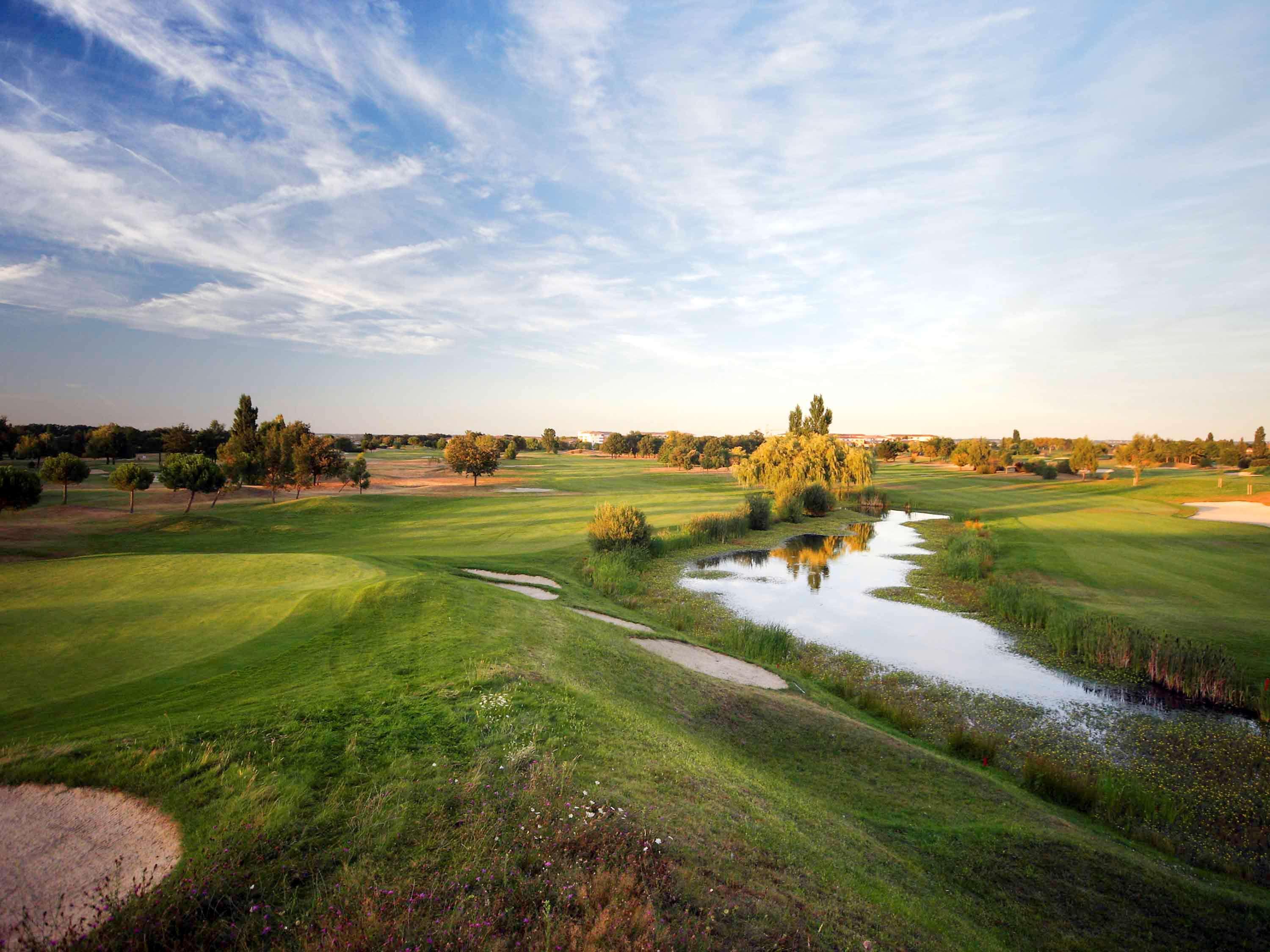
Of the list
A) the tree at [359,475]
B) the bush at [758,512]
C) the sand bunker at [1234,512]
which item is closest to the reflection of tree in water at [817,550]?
the bush at [758,512]

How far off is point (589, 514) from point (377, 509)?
1695 cm

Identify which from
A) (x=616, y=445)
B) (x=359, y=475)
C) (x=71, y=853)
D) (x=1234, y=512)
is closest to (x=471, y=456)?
(x=359, y=475)

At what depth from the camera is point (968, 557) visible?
2880 cm

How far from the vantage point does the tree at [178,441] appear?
62.8 meters

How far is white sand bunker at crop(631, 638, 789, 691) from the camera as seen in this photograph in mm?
13906

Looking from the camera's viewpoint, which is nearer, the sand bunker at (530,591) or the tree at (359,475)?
the sand bunker at (530,591)

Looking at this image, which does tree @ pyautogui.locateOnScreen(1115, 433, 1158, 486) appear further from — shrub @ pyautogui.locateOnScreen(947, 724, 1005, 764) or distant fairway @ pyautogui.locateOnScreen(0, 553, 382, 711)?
distant fairway @ pyautogui.locateOnScreen(0, 553, 382, 711)

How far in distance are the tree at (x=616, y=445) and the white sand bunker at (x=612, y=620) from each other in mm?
116136

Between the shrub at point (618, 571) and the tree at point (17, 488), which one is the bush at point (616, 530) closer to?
the shrub at point (618, 571)

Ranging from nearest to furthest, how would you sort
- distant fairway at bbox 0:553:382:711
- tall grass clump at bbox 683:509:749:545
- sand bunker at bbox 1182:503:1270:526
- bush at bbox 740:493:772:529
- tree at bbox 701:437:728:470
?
distant fairway at bbox 0:553:382:711 < tall grass clump at bbox 683:509:749:545 < sand bunker at bbox 1182:503:1270:526 < bush at bbox 740:493:772:529 < tree at bbox 701:437:728:470

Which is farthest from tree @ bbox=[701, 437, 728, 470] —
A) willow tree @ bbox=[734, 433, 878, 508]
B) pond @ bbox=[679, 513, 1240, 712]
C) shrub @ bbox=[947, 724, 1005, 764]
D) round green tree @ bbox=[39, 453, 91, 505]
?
shrub @ bbox=[947, 724, 1005, 764]

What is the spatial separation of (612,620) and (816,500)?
37539mm

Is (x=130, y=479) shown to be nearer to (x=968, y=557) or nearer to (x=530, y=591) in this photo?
(x=530, y=591)

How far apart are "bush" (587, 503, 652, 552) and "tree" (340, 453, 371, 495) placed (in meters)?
33.6
